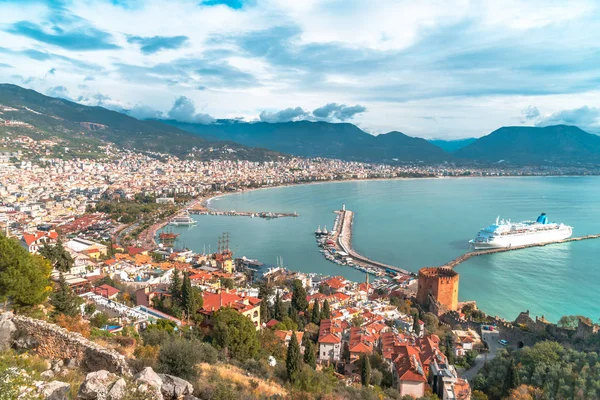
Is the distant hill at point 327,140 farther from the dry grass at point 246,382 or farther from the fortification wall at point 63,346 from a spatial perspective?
the fortification wall at point 63,346

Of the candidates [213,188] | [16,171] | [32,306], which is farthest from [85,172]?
[32,306]

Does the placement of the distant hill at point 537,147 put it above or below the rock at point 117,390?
above

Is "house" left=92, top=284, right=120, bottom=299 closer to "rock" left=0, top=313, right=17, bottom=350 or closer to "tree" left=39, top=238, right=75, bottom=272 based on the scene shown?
"tree" left=39, top=238, right=75, bottom=272

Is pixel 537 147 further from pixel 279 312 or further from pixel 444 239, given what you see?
pixel 279 312

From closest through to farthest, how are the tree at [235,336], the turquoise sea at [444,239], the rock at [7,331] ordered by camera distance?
the rock at [7,331], the tree at [235,336], the turquoise sea at [444,239]

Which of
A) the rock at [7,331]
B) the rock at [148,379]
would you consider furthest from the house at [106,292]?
the rock at [148,379]
